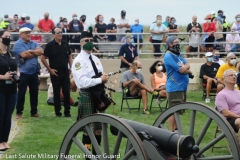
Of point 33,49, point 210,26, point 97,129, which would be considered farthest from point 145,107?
point 210,26

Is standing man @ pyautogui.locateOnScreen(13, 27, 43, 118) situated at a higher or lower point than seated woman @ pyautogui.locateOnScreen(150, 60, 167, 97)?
higher

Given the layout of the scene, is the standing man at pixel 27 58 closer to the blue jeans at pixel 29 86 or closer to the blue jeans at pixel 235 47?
the blue jeans at pixel 29 86

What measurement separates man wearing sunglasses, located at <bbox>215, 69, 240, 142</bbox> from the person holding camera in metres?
3.51

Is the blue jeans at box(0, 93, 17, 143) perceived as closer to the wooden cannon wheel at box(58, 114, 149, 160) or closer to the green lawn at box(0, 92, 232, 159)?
the green lawn at box(0, 92, 232, 159)

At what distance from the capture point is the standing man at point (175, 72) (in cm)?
1145

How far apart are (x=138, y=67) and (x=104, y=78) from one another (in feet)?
23.4

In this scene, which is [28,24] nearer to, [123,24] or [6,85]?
[123,24]

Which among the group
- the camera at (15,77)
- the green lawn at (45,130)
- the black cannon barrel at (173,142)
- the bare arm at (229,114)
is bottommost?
the green lawn at (45,130)

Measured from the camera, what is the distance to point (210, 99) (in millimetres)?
19016

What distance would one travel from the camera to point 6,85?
10.1 meters

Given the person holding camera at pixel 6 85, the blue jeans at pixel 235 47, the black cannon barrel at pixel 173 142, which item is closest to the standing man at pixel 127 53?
A: the blue jeans at pixel 235 47

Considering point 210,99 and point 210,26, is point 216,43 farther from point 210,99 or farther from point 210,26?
point 210,99

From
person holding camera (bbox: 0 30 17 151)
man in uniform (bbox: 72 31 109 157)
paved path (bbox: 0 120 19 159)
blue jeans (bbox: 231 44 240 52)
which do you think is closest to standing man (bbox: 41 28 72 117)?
paved path (bbox: 0 120 19 159)

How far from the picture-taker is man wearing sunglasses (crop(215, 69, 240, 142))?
395 inches
